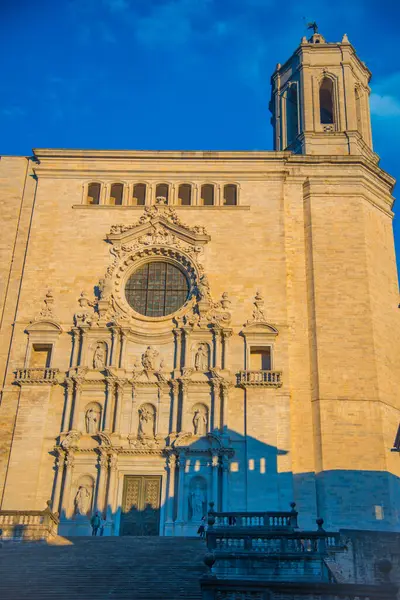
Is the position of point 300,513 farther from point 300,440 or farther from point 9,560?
point 9,560

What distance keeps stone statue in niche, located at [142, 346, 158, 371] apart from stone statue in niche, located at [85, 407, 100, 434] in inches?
87.6

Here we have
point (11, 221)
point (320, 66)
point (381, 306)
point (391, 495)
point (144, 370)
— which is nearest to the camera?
point (391, 495)

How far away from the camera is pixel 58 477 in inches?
921

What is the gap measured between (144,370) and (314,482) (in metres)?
6.63

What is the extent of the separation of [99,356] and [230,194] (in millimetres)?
8377

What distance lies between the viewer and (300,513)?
23000 millimetres

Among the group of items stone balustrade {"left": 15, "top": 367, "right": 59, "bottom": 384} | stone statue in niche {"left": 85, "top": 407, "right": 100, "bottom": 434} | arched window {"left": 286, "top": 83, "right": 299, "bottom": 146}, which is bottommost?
stone statue in niche {"left": 85, "top": 407, "right": 100, "bottom": 434}

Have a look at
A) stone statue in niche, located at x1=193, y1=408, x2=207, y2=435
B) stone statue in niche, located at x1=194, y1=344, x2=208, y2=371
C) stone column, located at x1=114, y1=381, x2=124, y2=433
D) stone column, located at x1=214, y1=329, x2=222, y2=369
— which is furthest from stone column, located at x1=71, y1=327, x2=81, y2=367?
stone column, located at x1=214, y1=329, x2=222, y2=369

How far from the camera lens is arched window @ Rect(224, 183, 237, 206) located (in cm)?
2862

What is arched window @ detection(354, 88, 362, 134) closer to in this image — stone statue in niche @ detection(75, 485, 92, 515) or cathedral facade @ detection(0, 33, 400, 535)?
cathedral facade @ detection(0, 33, 400, 535)

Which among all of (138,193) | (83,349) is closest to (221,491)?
(83,349)

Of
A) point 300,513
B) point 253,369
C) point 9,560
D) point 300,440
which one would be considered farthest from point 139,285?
point 9,560

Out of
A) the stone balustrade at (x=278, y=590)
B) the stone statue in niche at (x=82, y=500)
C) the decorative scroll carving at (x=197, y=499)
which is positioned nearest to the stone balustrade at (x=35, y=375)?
the stone statue in niche at (x=82, y=500)

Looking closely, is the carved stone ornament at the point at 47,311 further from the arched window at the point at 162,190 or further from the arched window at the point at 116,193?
the arched window at the point at 162,190
